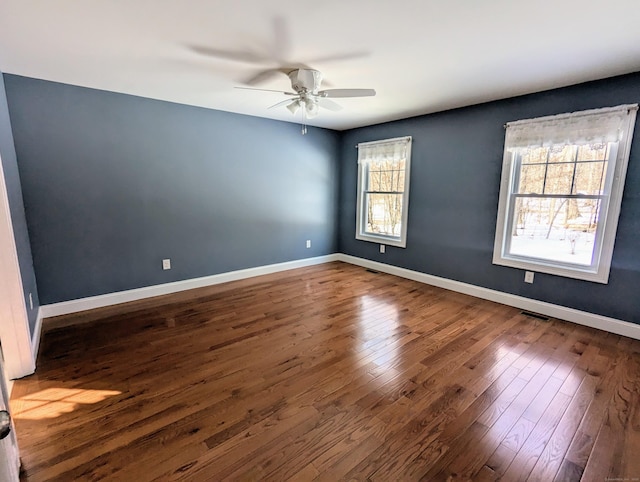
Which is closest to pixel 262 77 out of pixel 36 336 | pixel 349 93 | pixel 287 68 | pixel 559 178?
pixel 287 68

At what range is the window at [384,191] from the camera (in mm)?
4633

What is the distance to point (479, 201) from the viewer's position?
380 cm

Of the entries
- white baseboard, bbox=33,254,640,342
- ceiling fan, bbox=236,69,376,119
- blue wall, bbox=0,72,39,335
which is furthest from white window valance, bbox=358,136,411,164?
blue wall, bbox=0,72,39,335

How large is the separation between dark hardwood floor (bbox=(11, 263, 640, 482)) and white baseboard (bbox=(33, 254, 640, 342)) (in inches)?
6.2

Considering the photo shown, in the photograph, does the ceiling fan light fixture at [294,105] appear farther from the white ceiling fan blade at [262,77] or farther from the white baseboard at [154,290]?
the white baseboard at [154,290]

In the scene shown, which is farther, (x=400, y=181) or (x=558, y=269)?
(x=400, y=181)

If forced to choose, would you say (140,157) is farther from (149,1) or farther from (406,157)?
(406,157)

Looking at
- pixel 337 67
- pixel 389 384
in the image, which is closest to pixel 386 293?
pixel 389 384

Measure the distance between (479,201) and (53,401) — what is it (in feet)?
14.4

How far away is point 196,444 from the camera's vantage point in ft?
5.25

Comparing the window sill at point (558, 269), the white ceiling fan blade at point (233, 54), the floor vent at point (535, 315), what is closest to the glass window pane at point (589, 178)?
the window sill at point (558, 269)

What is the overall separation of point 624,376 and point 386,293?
2.22m

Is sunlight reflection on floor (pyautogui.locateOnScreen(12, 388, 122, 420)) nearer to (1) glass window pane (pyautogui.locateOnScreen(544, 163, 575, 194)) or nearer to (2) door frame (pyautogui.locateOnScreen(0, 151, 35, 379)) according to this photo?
(2) door frame (pyautogui.locateOnScreen(0, 151, 35, 379))

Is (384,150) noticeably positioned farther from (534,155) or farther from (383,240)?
(534,155)
